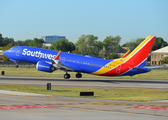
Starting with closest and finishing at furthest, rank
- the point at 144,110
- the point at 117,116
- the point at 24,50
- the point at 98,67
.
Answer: the point at 117,116 < the point at 144,110 < the point at 98,67 < the point at 24,50

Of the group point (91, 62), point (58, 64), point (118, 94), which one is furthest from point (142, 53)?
point (118, 94)

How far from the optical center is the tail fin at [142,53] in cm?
5428

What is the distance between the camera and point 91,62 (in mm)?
57844

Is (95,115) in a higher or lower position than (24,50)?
lower

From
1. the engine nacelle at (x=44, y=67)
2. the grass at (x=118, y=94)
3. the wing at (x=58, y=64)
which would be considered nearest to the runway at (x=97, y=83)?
the engine nacelle at (x=44, y=67)

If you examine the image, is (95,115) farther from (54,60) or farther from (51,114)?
(54,60)

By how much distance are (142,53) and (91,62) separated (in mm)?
10071

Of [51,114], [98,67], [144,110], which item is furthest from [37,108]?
[98,67]

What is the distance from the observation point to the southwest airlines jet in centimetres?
5459

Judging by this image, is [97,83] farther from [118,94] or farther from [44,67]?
[118,94]

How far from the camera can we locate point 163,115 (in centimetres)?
2041

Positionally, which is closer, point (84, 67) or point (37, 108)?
point (37, 108)

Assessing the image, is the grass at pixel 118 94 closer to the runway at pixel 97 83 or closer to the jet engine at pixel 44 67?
the runway at pixel 97 83

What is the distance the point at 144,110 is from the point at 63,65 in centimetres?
3770
